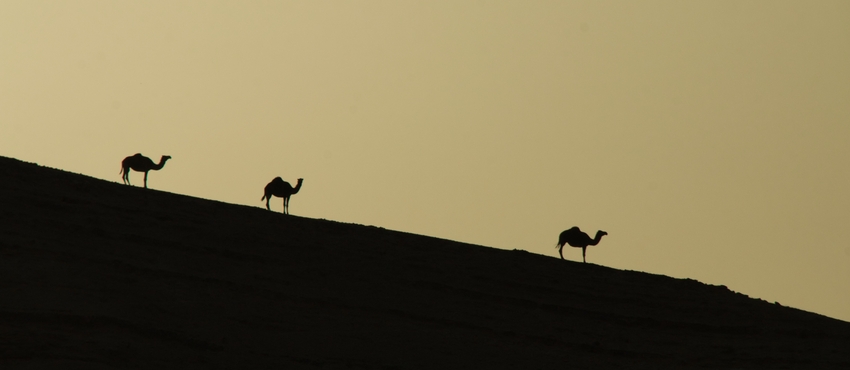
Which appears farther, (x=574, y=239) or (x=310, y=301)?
(x=574, y=239)

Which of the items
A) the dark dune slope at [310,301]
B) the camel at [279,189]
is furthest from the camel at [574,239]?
the camel at [279,189]

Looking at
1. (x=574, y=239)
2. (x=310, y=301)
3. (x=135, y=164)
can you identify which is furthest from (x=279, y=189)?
(x=310, y=301)

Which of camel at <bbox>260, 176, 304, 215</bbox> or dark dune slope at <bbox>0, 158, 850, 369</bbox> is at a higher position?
camel at <bbox>260, 176, 304, 215</bbox>

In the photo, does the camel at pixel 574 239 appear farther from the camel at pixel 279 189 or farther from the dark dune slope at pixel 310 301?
→ the camel at pixel 279 189

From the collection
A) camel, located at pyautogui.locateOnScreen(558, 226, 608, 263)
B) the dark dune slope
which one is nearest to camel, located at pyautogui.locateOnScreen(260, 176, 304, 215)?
the dark dune slope

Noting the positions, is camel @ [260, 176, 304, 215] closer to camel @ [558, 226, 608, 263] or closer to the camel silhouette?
the camel silhouette

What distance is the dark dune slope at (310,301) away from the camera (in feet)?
30.9

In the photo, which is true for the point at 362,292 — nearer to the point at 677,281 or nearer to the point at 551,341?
the point at 551,341

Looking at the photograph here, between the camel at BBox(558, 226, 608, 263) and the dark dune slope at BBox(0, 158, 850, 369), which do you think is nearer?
the dark dune slope at BBox(0, 158, 850, 369)

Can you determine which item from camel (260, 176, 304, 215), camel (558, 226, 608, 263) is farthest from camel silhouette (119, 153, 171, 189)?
camel (558, 226, 608, 263)

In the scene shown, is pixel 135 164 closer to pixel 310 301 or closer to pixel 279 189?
pixel 279 189

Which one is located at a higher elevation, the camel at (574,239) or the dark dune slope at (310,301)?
the camel at (574,239)

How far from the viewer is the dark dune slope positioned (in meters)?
9.42

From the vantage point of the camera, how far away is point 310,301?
478 inches
